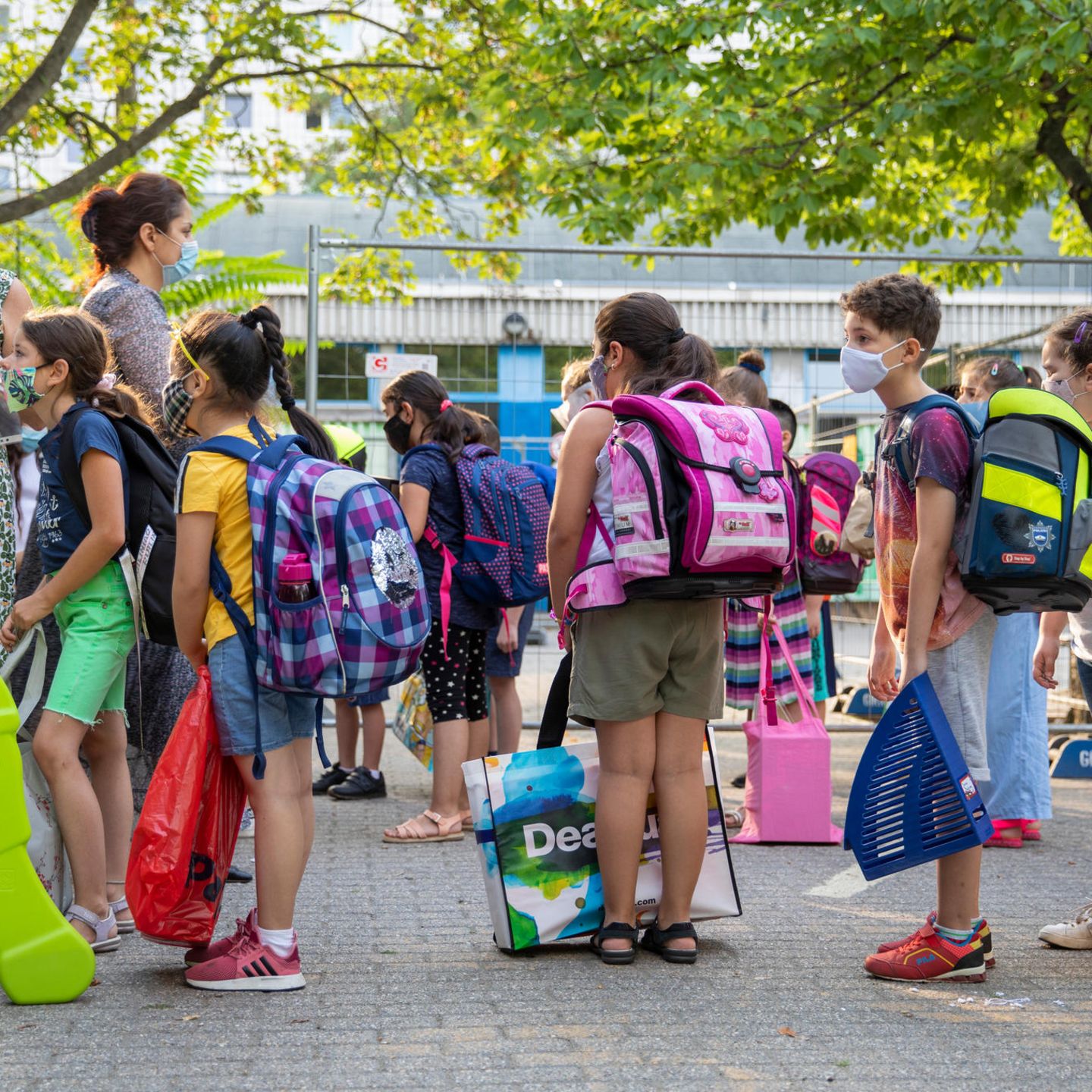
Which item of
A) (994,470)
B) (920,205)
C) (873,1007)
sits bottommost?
(873,1007)

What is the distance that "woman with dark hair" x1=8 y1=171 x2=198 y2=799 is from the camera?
487 centimetres

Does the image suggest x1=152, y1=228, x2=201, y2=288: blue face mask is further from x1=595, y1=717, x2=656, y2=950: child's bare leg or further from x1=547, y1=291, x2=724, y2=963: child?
x1=595, y1=717, x2=656, y2=950: child's bare leg

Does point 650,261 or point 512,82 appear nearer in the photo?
point 650,261

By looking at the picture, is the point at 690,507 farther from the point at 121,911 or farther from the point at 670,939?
the point at 121,911

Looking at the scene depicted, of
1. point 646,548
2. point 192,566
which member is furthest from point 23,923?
point 646,548

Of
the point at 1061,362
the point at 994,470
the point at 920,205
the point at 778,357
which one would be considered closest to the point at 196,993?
the point at 994,470

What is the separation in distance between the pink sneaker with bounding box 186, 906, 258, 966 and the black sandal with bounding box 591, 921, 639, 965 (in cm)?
99

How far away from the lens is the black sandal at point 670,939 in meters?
4.07

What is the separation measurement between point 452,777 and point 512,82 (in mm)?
7191

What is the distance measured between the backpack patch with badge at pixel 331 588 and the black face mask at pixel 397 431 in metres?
2.69

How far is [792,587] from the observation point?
254 inches

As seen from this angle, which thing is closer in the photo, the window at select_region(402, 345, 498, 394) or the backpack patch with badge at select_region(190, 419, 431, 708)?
the backpack patch with badge at select_region(190, 419, 431, 708)

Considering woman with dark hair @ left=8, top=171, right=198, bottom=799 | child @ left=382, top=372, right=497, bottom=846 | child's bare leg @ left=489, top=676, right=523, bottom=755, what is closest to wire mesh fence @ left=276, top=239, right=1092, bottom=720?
child's bare leg @ left=489, top=676, right=523, bottom=755

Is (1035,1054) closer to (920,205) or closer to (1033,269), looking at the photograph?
(1033,269)
